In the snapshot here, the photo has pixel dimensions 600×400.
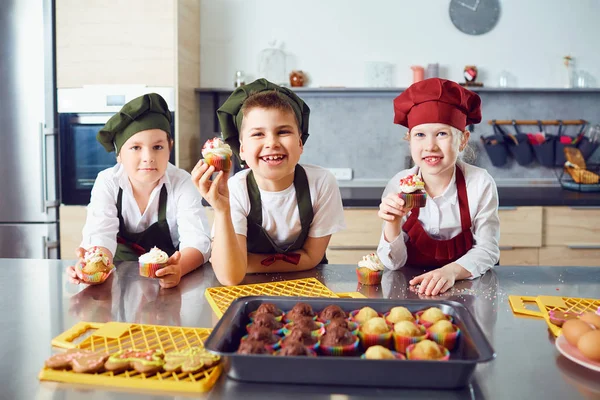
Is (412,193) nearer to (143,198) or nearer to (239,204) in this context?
(239,204)

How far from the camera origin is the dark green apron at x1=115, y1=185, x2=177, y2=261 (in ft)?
7.55

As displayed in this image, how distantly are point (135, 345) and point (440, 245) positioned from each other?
1262 millimetres

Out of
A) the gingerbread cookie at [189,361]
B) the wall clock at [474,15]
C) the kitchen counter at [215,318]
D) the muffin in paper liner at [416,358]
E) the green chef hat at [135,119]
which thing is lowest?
the kitchen counter at [215,318]

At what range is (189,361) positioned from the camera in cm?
110

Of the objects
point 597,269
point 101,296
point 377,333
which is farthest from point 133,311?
point 597,269

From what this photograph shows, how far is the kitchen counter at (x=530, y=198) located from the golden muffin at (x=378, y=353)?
260cm

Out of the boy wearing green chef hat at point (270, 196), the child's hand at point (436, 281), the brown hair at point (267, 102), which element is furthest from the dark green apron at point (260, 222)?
the child's hand at point (436, 281)

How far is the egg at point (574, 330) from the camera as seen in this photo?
1.20 meters

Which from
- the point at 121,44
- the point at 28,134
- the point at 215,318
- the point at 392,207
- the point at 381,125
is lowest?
the point at 215,318

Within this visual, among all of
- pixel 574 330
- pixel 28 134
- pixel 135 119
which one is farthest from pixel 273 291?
pixel 28 134

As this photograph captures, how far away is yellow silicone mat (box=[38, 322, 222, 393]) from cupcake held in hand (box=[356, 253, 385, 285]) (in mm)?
Answer: 618

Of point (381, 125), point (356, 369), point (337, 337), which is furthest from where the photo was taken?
point (381, 125)

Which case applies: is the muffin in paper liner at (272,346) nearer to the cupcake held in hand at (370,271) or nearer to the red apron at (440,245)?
the cupcake held in hand at (370,271)

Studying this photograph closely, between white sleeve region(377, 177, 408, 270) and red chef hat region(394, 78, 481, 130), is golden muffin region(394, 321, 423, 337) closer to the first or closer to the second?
white sleeve region(377, 177, 408, 270)
